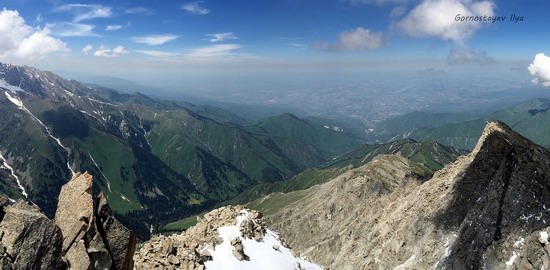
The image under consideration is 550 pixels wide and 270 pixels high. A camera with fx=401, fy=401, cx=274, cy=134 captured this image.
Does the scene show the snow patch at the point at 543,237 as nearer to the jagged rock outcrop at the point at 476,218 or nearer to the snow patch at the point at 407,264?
the jagged rock outcrop at the point at 476,218

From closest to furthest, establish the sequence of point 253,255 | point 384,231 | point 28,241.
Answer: point 28,241
point 253,255
point 384,231

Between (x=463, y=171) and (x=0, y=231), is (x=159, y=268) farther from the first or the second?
(x=463, y=171)

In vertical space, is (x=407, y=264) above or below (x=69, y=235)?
below

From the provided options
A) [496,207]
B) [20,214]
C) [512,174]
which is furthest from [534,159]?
[20,214]

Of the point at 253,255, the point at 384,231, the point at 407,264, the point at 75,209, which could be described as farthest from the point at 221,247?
the point at 384,231

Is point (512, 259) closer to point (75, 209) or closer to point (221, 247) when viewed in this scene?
point (221, 247)

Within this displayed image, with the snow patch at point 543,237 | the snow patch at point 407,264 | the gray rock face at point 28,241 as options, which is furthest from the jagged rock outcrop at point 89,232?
the snow patch at point 407,264

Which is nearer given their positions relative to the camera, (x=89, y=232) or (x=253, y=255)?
(x=89, y=232)
